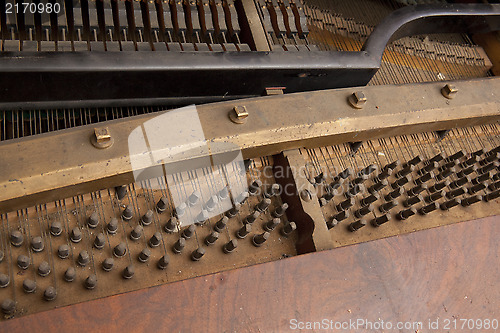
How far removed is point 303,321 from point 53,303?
41.1 inches

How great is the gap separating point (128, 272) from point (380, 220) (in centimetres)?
131

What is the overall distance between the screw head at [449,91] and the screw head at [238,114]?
4.07ft

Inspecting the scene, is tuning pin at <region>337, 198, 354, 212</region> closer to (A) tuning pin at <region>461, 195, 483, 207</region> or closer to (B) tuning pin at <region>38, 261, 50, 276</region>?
(A) tuning pin at <region>461, 195, 483, 207</region>

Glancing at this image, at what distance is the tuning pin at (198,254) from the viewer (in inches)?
91.4

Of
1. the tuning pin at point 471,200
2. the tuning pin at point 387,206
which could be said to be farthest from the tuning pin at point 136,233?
the tuning pin at point 471,200

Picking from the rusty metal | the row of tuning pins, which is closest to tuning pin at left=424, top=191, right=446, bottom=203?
the row of tuning pins

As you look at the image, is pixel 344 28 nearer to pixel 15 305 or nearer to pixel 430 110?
pixel 430 110

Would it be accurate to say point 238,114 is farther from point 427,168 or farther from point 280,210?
point 427,168

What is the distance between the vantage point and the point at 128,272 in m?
2.21

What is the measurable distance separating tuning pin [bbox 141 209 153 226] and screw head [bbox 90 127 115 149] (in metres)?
0.35

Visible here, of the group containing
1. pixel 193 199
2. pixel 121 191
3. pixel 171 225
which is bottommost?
pixel 171 225

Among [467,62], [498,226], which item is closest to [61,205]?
[498,226]

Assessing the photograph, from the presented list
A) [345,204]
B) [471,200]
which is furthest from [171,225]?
[471,200]

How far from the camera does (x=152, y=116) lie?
2455mm
